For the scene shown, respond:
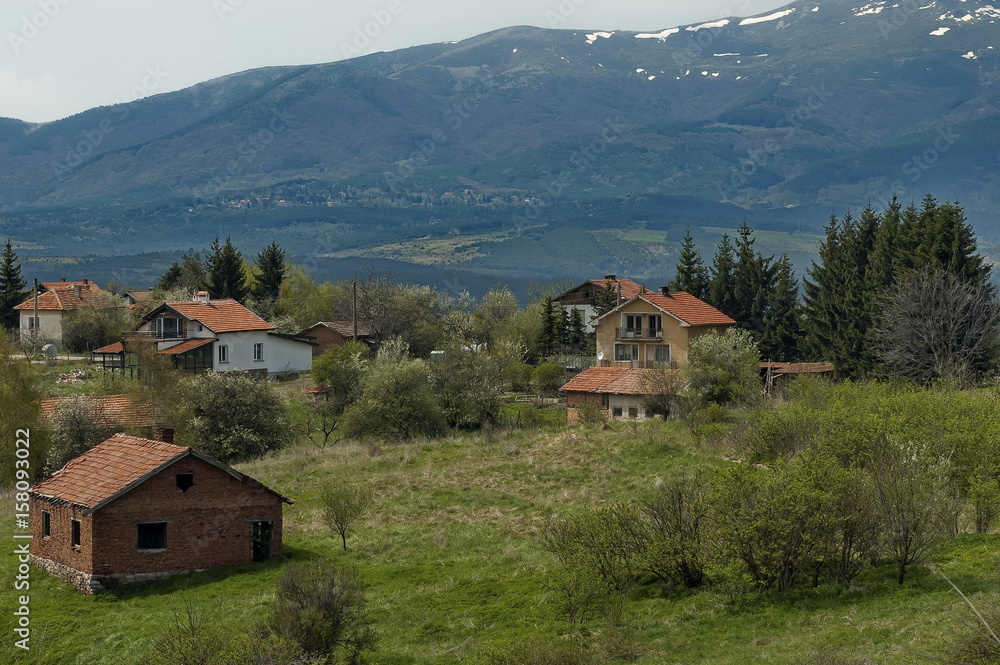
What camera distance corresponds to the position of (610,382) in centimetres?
6544

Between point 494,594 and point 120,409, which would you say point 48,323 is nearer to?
point 120,409

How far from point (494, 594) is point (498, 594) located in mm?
143

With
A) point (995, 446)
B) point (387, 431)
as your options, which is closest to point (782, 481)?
point (995, 446)

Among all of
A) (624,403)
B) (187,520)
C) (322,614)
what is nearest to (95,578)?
(187,520)

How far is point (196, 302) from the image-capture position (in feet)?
270

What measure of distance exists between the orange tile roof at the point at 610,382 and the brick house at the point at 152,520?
32385mm

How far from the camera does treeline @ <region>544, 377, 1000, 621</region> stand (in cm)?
2409

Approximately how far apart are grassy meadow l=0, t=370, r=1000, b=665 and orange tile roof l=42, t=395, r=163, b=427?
881 cm

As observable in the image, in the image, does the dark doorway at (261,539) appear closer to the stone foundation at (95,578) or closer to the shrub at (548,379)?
the stone foundation at (95,578)

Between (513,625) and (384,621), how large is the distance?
349cm

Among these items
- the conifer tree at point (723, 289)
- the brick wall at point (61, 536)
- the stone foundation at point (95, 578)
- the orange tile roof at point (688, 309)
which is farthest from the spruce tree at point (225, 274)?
the stone foundation at point (95, 578)

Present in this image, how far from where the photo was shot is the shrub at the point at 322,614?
76.3 ft

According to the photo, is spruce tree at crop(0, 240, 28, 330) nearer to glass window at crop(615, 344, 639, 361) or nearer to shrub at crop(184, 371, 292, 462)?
shrub at crop(184, 371, 292, 462)

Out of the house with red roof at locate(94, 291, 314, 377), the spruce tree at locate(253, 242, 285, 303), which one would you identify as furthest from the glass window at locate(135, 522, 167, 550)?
the spruce tree at locate(253, 242, 285, 303)
